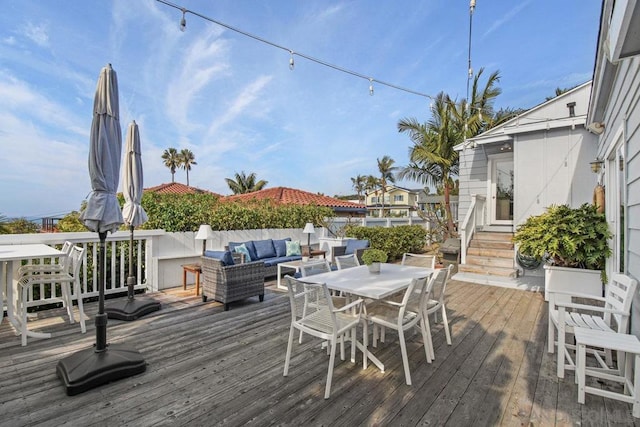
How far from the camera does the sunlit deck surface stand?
2.02m

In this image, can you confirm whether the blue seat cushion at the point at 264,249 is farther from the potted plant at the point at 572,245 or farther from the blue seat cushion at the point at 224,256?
the potted plant at the point at 572,245

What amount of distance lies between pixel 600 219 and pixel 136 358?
6.32 meters

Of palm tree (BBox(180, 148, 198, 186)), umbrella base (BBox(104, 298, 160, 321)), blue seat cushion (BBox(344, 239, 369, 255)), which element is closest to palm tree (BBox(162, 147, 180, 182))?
palm tree (BBox(180, 148, 198, 186))

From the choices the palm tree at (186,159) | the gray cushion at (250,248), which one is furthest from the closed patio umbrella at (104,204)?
the palm tree at (186,159)

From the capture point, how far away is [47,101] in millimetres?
7016

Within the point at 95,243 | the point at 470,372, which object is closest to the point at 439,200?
the point at 470,372

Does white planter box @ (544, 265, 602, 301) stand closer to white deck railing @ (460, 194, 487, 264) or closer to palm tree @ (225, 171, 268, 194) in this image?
white deck railing @ (460, 194, 487, 264)

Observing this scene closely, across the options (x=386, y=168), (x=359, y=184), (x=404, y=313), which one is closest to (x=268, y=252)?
(x=404, y=313)

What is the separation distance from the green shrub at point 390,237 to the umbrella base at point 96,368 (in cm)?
668

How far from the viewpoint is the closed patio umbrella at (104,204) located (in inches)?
98.7

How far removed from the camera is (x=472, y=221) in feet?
25.3

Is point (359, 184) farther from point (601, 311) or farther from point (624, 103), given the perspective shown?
point (601, 311)

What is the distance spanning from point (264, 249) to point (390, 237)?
4.08 metres

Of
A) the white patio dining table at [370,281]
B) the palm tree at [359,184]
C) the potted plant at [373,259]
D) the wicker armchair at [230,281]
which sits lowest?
the wicker armchair at [230,281]
